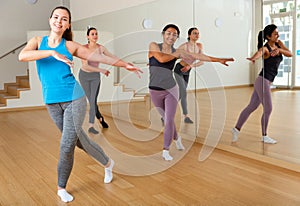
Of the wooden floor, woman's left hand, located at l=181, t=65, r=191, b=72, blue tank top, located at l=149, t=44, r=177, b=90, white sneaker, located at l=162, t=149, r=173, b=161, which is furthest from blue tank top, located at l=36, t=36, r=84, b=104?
woman's left hand, located at l=181, t=65, r=191, b=72

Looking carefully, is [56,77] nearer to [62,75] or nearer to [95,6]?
[62,75]

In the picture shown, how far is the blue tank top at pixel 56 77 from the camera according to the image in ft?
8.38

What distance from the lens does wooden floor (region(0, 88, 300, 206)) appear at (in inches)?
109

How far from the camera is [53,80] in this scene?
2.55 metres

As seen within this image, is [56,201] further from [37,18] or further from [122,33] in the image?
[37,18]

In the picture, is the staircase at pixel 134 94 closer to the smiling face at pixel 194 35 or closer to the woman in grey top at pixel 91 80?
the woman in grey top at pixel 91 80

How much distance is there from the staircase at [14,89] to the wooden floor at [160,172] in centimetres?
292

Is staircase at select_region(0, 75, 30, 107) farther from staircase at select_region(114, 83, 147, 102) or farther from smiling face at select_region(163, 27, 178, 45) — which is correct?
smiling face at select_region(163, 27, 178, 45)

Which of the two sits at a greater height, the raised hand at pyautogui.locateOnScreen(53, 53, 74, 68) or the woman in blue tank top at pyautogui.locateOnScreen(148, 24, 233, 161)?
the raised hand at pyautogui.locateOnScreen(53, 53, 74, 68)

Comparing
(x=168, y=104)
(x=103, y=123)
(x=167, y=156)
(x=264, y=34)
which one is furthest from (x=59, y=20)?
(x=103, y=123)

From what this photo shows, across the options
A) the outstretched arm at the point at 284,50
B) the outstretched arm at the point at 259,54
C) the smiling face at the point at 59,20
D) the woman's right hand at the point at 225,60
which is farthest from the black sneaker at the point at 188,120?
the smiling face at the point at 59,20

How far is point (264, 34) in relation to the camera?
11.9 feet

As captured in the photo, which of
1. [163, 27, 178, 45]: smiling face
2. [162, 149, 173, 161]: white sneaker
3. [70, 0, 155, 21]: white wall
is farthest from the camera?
[70, 0, 155, 21]: white wall

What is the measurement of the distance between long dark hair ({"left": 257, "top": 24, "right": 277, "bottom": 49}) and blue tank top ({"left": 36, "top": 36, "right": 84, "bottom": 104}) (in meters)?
1.98
